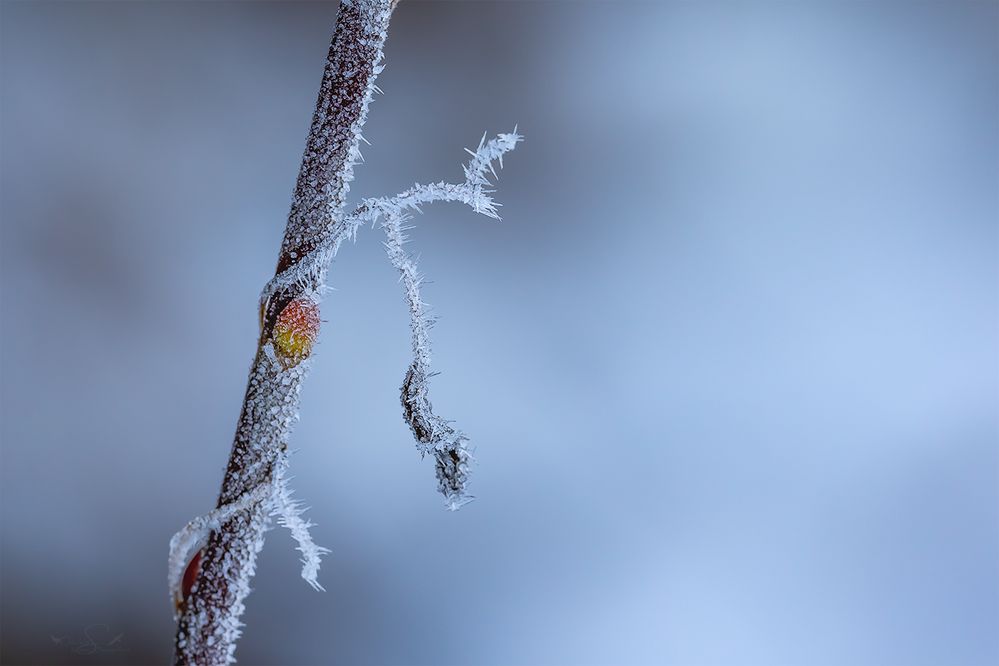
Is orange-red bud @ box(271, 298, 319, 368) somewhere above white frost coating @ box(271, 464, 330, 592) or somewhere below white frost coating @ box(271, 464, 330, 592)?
above

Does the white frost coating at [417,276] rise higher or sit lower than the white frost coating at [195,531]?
higher

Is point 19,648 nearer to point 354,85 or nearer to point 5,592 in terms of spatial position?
point 5,592

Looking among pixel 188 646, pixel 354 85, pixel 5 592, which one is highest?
pixel 5 592

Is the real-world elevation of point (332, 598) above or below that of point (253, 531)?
above

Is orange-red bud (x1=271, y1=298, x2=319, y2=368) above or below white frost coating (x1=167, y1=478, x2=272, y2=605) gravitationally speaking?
above

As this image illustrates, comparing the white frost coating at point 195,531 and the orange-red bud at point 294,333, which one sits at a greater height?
the orange-red bud at point 294,333

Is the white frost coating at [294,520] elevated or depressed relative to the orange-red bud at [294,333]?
depressed

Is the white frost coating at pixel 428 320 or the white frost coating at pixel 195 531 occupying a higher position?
the white frost coating at pixel 428 320

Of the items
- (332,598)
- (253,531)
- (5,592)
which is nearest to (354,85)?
(253,531)
